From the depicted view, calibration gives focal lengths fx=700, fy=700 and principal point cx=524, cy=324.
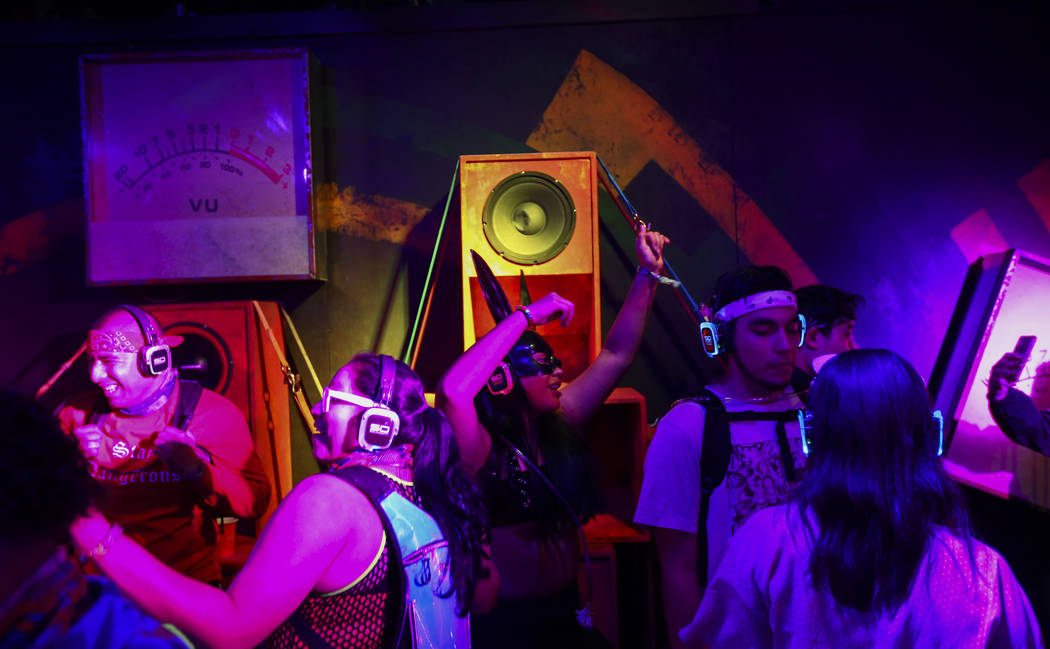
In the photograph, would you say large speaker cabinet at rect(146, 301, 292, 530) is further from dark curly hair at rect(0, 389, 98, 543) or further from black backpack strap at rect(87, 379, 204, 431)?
dark curly hair at rect(0, 389, 98, 543)

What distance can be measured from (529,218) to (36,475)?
2261mm

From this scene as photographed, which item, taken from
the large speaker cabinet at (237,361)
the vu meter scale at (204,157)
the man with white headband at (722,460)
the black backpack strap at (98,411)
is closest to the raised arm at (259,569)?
Answer: the man with white headband at (722,460)

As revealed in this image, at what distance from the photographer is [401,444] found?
1.62m

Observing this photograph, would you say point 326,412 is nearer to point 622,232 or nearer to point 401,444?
point 401,444

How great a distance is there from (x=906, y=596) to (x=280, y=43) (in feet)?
11.6

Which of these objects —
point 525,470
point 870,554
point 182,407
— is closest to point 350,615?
point 525,470

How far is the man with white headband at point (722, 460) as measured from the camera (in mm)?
1785

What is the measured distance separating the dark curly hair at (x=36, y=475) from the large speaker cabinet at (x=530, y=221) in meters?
2.02

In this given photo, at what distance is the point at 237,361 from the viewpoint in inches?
119

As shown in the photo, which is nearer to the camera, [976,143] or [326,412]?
[326,412]

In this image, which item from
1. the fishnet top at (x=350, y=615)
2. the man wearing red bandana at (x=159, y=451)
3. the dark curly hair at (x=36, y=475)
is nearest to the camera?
the dark curly hair at (x=36, y=475)

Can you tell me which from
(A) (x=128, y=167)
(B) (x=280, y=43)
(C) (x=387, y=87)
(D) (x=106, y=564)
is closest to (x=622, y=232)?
(C) (x=387, y=87)

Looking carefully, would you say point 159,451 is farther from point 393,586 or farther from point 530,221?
point 530,221

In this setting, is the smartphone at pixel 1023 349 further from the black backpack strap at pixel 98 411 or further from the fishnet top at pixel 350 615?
the black backpack strap at pixel 98 411
